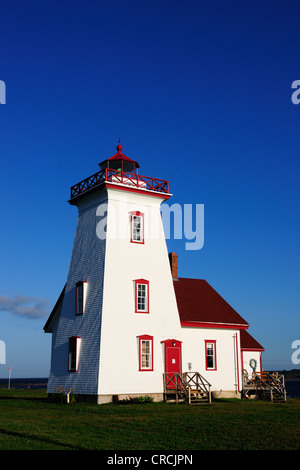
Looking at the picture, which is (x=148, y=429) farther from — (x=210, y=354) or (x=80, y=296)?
(x=210, y=354)

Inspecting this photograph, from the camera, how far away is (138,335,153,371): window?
27984 millimetres

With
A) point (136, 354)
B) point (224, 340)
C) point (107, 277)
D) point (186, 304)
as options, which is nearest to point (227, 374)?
point (224, 340)

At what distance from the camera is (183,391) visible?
2747cm

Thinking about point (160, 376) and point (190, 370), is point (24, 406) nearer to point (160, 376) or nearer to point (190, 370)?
point (160, 376)

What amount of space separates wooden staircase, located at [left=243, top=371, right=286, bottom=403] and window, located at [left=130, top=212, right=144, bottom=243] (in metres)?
11.8

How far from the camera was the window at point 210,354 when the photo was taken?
105 feet

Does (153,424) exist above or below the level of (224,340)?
below

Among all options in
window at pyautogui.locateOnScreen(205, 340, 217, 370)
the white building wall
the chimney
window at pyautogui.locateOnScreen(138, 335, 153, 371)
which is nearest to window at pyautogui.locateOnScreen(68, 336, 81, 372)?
the white building wall

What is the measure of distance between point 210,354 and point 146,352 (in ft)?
18.3

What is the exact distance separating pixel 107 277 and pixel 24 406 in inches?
298

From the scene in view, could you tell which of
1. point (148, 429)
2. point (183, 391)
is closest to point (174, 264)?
point (183, 391)

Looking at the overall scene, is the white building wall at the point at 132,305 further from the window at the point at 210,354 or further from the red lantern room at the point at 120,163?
the window at the point at 210,354

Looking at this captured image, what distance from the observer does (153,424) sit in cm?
1772

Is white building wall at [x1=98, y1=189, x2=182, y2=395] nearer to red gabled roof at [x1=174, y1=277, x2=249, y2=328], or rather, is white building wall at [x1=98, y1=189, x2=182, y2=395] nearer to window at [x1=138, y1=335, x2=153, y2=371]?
window at [x1=138, y1=335, x2=153, y2=371]
